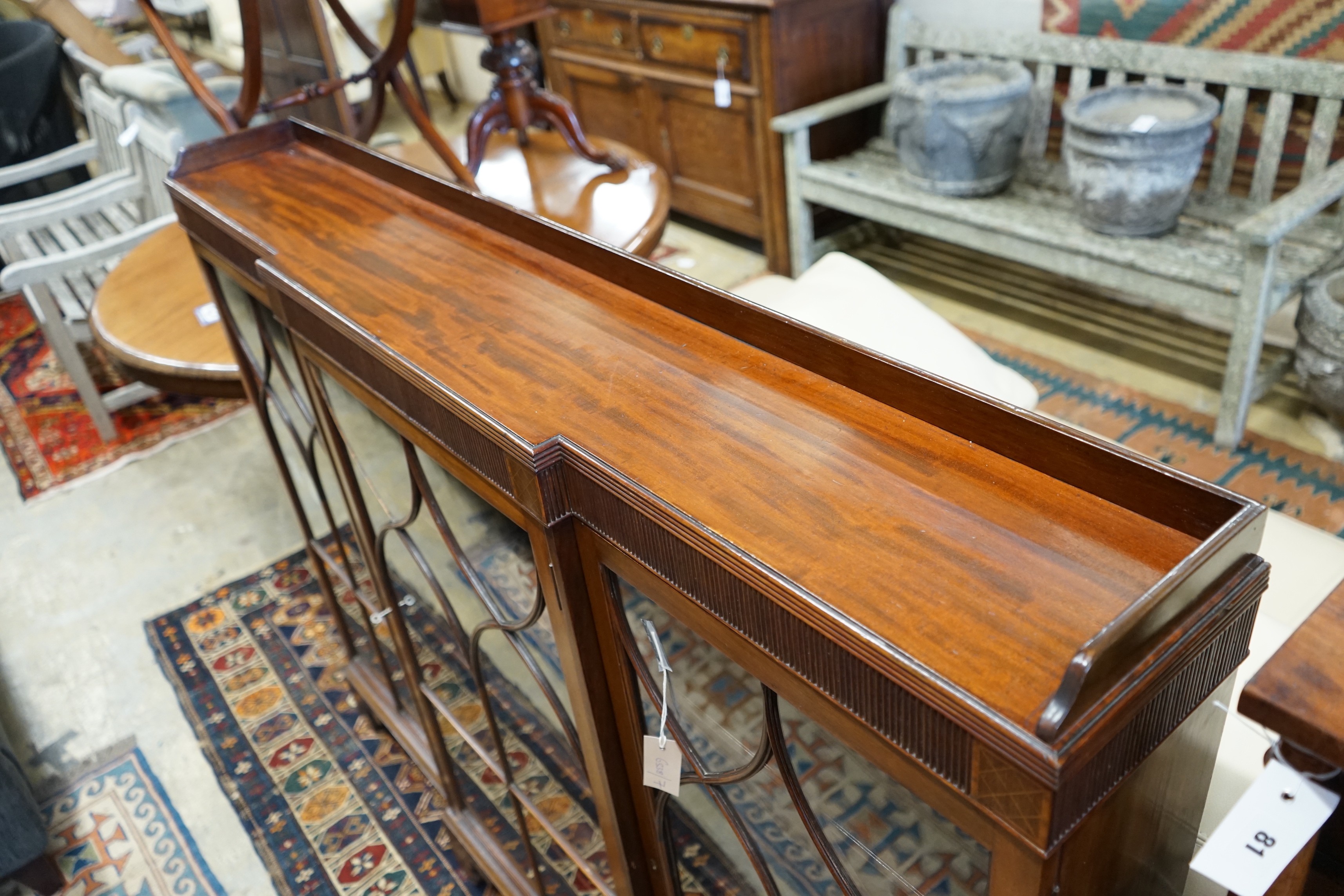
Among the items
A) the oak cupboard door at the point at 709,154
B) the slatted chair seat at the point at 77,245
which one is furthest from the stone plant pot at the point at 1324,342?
the slatted chair seat at the point at 77,245

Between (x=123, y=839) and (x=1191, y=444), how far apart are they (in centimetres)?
249

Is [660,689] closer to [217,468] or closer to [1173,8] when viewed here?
[217,468]

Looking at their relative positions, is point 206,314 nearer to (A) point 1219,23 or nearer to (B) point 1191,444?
(B) point 1191,444

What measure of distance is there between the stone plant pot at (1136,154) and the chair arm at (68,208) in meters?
2.83

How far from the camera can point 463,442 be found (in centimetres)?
91

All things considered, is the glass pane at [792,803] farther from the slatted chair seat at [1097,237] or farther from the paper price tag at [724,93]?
the paper price tag at [724,93]

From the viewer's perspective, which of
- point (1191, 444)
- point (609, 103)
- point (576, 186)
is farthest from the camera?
point (609, 103)

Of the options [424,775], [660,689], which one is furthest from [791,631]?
[424,775]

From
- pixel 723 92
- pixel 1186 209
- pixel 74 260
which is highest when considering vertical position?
pixel 723 92

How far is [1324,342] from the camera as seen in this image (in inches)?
84.3

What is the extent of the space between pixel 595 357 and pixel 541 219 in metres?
0.30

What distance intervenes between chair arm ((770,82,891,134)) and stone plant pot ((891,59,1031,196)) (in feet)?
0.66

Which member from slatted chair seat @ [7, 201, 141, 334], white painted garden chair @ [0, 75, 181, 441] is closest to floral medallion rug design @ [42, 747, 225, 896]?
white painted garden chair @ [0, 75, 181, 441]

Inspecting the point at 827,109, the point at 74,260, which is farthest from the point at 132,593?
the point at 827,109
